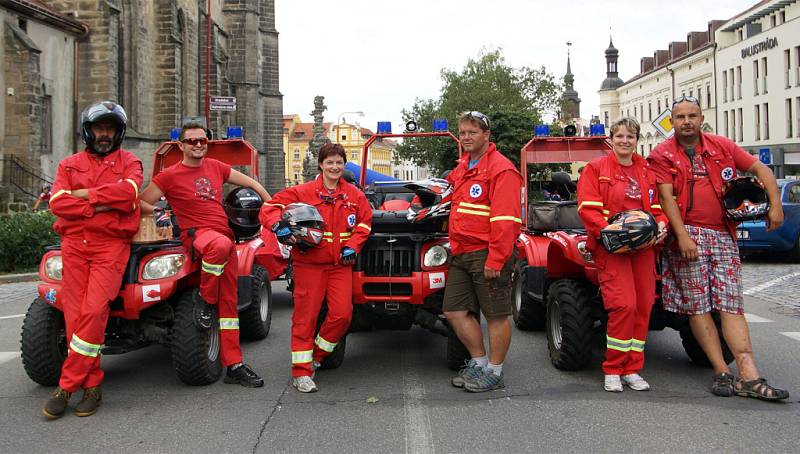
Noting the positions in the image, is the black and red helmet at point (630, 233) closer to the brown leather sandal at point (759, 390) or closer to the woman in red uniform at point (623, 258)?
the woman in red uniform at point (623, 258)

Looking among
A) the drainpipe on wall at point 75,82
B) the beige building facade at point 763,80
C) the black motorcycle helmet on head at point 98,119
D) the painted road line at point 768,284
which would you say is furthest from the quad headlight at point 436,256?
the beige building facade at point 763,80

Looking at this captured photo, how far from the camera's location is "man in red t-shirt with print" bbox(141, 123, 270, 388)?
555 cm

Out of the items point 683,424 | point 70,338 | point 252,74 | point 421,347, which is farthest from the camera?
point 252,74

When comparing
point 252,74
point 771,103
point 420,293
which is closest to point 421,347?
point 420,293

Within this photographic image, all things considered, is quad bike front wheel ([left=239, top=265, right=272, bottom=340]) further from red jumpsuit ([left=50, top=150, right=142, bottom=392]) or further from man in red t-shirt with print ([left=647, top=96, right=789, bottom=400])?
man in red t-shirt with print ([left=647, top=96, right=789, bottom=400])

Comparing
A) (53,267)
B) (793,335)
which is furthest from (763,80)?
(53,267)

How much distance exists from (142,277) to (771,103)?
51.1 meters

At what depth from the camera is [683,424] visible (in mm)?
4586

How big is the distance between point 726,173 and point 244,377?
382 centimetres

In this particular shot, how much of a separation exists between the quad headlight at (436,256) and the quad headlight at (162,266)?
1.85m

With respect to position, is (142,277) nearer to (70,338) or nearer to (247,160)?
(70,338)

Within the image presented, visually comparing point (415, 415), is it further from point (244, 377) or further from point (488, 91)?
point (488, 91)

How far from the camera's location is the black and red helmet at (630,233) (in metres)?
5.03

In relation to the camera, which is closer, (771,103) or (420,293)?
(420,293)
